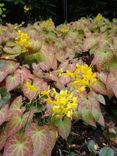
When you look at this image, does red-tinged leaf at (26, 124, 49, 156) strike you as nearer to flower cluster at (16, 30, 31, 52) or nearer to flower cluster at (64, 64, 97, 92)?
flower cluster at (64, 64, 97, 92)

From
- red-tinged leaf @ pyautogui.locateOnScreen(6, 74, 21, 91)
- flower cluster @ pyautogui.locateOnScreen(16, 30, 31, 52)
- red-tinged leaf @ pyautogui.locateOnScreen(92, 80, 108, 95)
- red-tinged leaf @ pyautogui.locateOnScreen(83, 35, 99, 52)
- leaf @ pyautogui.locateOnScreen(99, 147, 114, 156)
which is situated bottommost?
leaf @ pyautogui.locateOnScreen(99, 147, 114, 156)

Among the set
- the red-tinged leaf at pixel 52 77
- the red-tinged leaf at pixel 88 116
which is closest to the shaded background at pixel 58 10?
the red-tinged leaf at pixel 52 77

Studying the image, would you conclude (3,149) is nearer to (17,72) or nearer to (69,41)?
(17,72)

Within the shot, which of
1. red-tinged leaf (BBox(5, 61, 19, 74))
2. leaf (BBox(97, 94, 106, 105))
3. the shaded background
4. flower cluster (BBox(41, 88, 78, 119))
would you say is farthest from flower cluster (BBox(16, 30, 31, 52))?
the shaded background

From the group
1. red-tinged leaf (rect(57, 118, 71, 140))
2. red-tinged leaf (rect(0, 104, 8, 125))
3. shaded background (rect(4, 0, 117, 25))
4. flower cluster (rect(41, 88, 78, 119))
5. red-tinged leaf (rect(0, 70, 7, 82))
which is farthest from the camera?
shaded background (rect(4, 0, 117, 25))

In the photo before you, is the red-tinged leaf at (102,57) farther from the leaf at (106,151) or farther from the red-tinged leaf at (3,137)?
the red-tinged leaf at (3,137)

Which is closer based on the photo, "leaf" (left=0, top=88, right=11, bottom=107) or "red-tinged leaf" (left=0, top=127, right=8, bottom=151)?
"red-tinged leaf" (left=0, top=127, right=8, bottom=151)
